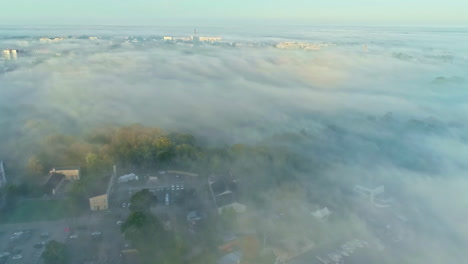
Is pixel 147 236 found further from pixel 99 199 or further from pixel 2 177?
pixel 2 177

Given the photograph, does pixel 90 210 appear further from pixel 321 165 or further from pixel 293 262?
pixel 321 165

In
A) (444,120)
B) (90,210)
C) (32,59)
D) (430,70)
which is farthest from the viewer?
(430,70)

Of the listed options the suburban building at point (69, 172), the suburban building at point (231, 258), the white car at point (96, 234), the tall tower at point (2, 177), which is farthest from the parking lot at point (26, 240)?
the suburban building at point (231, 258)

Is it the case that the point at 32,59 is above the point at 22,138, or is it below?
above

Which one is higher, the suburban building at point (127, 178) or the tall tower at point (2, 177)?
the tall tower at point (2, 177)

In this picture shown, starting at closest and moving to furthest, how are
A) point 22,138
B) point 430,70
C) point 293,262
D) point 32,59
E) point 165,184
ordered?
point 293,262 → point 165,184 → point 22,138 → point 32,59 → point 430,70

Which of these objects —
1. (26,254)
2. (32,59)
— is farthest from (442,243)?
(32,59)

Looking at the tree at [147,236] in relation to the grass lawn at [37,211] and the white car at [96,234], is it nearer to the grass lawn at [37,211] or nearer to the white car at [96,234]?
the white car at [96,234]

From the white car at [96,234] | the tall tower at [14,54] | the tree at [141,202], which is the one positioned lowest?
the white car at [96,234]
